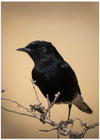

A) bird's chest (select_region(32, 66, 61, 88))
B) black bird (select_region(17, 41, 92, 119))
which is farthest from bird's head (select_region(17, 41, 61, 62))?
bird's chest (select_region(32, 66, 61, 88))

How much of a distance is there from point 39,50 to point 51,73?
0.82 ft

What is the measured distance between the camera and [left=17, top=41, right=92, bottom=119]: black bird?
2480 millimetres

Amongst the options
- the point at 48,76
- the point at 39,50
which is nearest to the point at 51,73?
the point at 48,76

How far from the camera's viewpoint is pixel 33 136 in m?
3.93

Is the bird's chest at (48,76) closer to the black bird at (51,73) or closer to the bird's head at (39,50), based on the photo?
the black bird at (51,73)

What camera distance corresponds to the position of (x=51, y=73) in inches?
101

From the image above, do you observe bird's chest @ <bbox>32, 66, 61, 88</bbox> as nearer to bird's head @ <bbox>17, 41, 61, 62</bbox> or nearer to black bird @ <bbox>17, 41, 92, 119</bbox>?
black bird @ <bbox>17, 41, 92, 119</bbox>

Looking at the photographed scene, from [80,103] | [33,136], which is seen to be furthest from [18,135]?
[80,103]

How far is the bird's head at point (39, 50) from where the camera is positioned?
242 centimetres

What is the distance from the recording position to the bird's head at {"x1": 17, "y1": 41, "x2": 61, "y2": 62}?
2.42 meters

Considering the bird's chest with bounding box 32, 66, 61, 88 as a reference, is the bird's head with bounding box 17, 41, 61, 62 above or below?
above

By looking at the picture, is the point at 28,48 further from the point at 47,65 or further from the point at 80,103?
the point at 80,103

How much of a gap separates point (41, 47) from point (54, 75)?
0.29 metres

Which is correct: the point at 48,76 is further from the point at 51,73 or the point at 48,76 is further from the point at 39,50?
the point at 39,50
